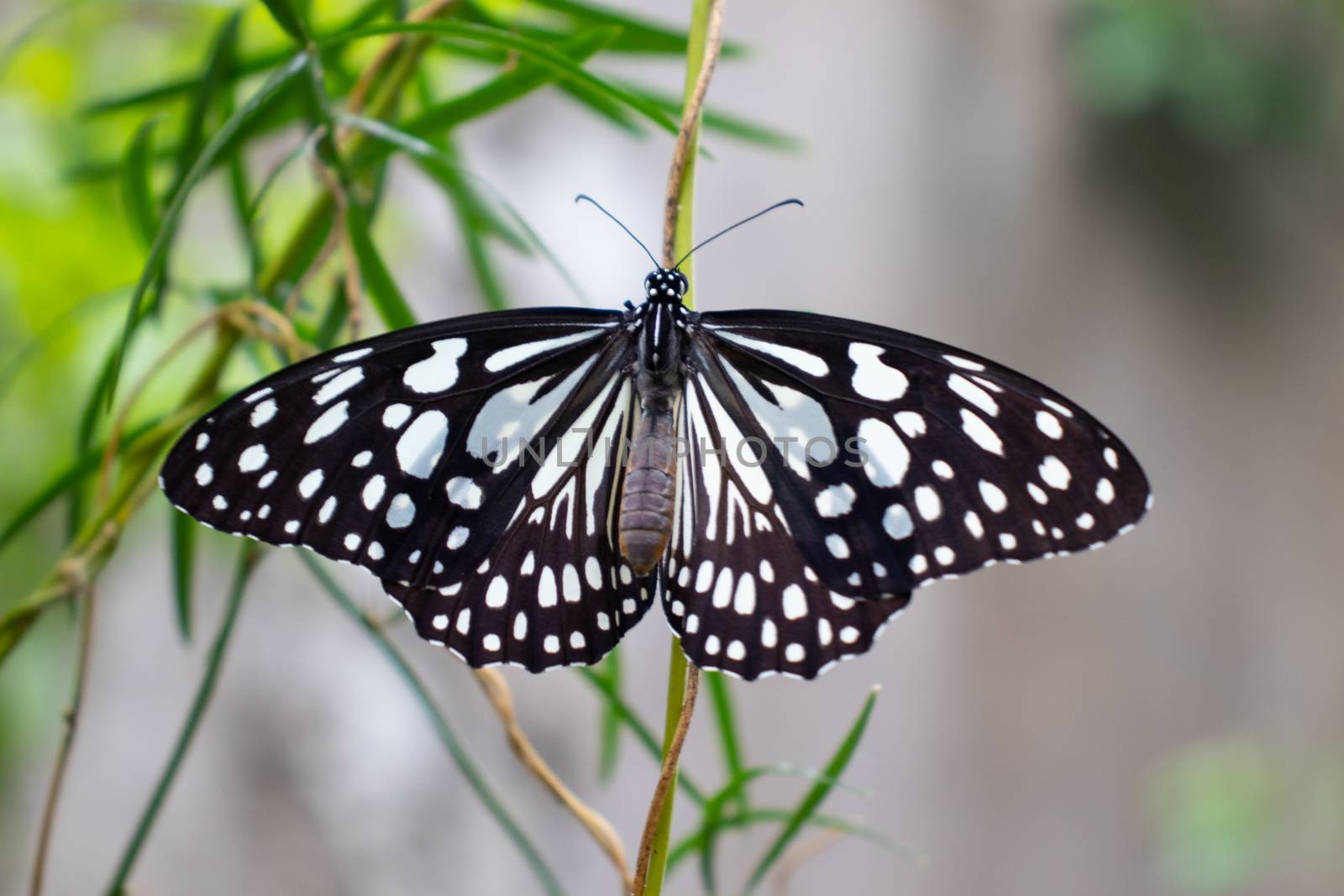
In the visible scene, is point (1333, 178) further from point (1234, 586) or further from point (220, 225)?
point (220, 225)

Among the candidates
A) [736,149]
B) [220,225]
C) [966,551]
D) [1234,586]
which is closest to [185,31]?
[220,225]

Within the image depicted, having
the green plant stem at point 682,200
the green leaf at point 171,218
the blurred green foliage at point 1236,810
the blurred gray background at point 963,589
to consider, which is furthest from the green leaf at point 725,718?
the blurred green foliage at point 1236,810

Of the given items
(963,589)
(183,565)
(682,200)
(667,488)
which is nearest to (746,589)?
(667,488)

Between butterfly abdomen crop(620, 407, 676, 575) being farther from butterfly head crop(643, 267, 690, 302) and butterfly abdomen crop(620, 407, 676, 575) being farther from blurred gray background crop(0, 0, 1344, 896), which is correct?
blurred gray background crop(0, 0, 1344, 896)

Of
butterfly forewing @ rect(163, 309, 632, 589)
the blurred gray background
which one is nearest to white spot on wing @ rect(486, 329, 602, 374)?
butterfly forewing @ rect(163, 309, 632, 589)

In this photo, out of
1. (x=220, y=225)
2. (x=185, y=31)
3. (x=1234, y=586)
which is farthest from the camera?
(x=1234, y=586)
